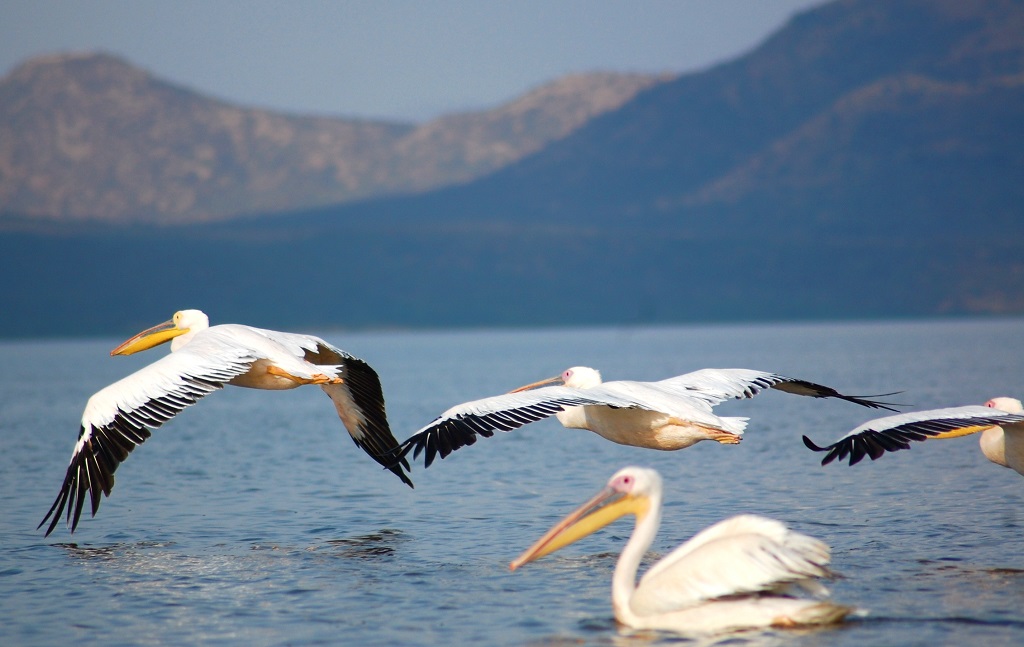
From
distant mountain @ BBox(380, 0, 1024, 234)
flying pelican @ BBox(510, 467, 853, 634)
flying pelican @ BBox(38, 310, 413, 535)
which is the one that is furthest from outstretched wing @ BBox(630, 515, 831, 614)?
distant mountain @ BBox(380, 0, 1024, 234)

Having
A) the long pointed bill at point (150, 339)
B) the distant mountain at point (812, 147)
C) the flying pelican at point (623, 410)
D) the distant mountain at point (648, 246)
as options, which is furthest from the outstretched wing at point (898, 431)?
the distant mountain at point (812, 147)

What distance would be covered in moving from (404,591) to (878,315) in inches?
4269

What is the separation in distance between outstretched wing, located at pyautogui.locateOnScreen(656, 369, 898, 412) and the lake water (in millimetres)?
1014

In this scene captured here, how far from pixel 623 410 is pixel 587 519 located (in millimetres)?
2919

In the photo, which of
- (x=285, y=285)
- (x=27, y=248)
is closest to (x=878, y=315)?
(x=285, y=285)

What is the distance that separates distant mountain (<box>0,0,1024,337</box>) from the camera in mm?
116500

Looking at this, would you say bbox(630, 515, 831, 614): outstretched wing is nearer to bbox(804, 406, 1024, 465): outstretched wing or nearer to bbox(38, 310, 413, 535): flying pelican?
bbox(804, 406, 1024, 465): outstretched wing

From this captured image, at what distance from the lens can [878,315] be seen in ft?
368

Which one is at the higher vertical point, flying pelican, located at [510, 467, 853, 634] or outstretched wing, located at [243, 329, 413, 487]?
outstretched wing, located at [243, 329, 413, 487]

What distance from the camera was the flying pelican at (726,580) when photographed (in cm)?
699

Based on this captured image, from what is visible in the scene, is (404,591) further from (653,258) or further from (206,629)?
(653,258)

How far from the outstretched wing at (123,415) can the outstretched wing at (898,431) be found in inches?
168

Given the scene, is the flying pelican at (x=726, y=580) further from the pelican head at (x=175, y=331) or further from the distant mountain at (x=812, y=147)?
the distant mountain at (x=812, y=147)

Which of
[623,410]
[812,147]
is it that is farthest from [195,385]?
[812,147]
